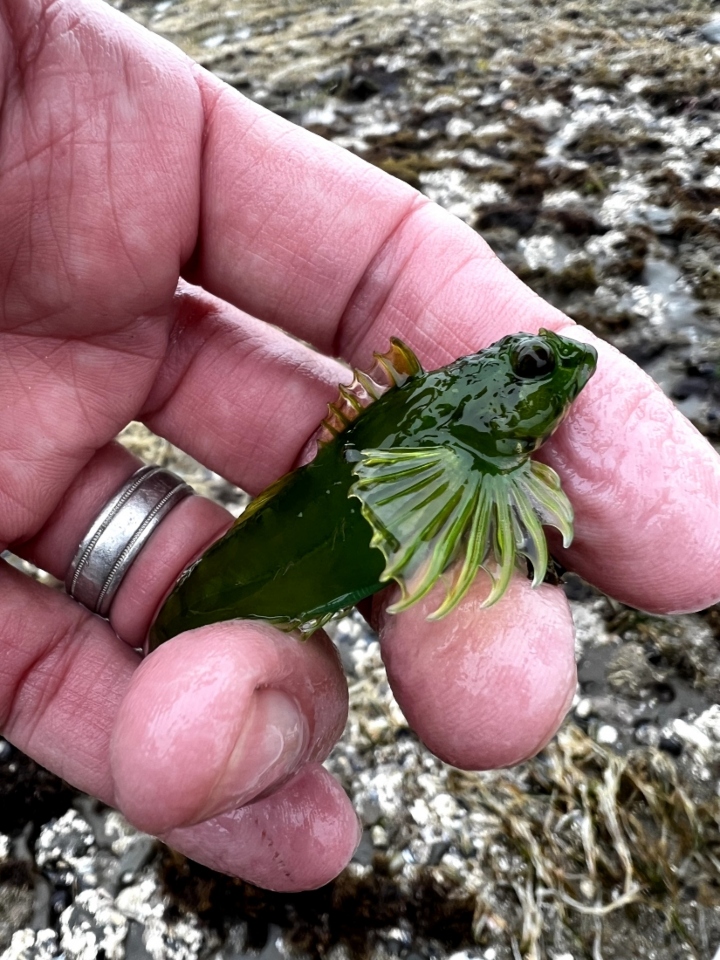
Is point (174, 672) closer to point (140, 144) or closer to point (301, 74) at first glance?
point (140, 144)

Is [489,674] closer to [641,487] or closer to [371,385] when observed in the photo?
[641,487]

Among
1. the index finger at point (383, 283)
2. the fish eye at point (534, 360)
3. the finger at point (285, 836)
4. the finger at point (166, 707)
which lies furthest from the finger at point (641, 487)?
the finger at point (285, 836)

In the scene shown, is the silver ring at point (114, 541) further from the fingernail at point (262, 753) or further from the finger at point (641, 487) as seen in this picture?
the finger at point (641, 487)

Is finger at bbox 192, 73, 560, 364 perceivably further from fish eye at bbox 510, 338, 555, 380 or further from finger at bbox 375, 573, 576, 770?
finger at bbox 375, 573, 576, 770

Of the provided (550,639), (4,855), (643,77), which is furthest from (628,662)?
(643,77)

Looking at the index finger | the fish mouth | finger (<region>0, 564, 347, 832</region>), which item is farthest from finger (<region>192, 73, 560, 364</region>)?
finger (<region>0, 564, 347, 832</region>)

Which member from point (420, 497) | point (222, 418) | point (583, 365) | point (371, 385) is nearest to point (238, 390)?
point (222, 418)
